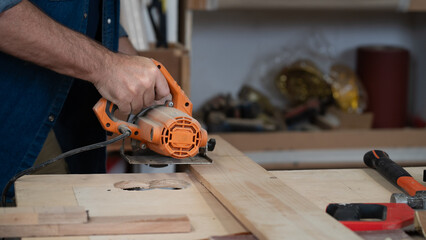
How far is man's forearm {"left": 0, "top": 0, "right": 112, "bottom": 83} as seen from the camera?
128 centimetres

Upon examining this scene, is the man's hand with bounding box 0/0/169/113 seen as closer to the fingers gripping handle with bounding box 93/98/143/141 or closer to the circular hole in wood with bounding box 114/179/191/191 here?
the fingers gripping handle with bounding box 93/98/143/141

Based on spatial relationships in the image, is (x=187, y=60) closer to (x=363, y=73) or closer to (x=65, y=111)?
(x=65, y=111)

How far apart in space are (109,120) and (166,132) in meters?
0.16

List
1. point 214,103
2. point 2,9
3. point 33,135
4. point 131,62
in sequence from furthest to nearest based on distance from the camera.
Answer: point 214,103, point 33,135, point 131,62, point 2,9

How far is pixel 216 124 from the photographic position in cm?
290

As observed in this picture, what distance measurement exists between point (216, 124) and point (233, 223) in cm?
192

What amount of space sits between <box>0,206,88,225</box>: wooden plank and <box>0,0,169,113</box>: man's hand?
0.44 meters

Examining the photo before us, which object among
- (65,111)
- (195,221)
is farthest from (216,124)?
(195,221)

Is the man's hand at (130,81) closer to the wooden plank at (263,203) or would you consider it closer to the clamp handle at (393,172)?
the wooden plank at (263,203)

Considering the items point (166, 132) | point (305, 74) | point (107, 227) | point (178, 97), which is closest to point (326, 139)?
point (305, 74)

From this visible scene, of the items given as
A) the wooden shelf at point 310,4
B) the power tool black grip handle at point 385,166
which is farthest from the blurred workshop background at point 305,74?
the power tool black grip handle at point 385,166

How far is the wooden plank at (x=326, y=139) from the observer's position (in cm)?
279

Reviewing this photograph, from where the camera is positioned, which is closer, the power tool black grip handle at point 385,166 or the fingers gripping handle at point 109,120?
the power tool black grip handle at point 385,166

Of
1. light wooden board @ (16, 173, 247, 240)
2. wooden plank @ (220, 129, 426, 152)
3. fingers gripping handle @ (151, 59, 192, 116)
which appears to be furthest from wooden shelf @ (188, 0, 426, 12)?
light wooden board @ (16, 173, 247, 240)
